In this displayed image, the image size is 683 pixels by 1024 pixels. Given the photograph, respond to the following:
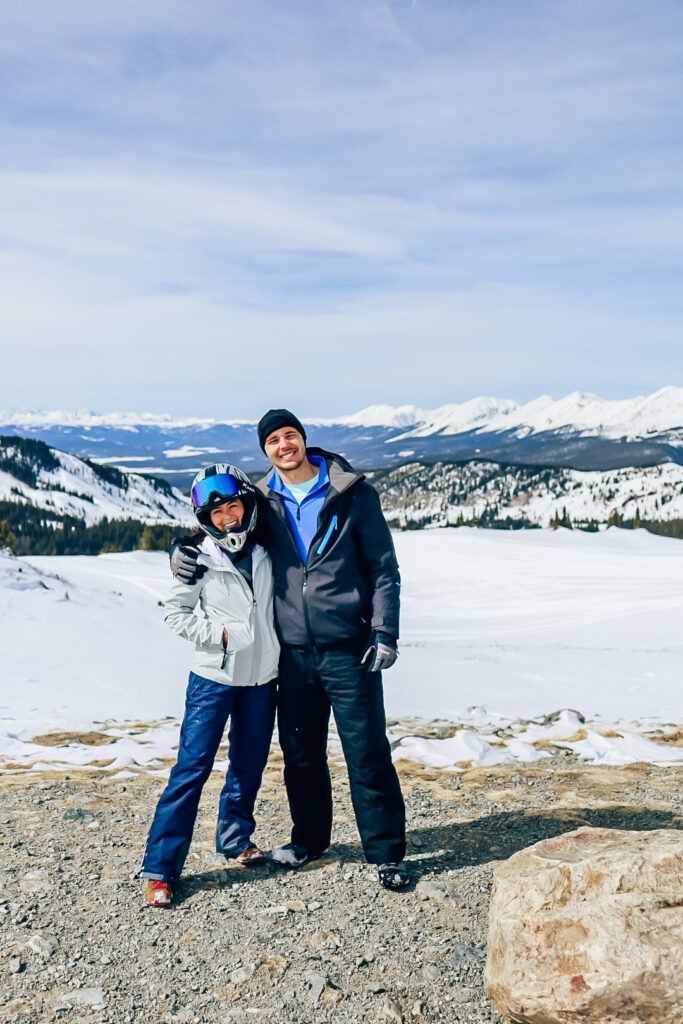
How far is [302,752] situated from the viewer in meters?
5.61

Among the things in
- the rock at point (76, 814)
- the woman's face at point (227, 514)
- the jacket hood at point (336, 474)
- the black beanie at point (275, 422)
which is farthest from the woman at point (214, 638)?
the rock at point (76, 814)

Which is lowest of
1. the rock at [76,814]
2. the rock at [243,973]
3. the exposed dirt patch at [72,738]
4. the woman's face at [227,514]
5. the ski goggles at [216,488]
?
the exposed dirt patch at [72,738]

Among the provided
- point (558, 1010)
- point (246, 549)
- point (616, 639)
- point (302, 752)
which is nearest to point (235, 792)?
point (302, 752)

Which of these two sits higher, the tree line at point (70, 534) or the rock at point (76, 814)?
the rock at point (76, 814)

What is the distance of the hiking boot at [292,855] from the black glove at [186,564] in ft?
7.61

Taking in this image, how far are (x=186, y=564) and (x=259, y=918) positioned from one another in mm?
2436

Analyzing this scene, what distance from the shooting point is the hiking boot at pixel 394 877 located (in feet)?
17.4

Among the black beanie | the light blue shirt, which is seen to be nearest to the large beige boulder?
the light blue shirt

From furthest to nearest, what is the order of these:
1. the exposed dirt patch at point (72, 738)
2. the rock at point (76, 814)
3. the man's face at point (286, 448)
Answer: the exposed dirt patch at point (72, 738) < the rock at point (76, 814) < the man's face at point (286, 448)

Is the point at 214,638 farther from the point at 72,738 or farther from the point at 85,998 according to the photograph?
the point at 72,738

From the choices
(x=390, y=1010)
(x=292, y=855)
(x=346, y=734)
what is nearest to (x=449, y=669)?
(x=292, y=855)

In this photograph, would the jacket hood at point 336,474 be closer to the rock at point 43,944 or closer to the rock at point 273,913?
the rock at point 273,913

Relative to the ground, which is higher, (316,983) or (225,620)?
(225,620)

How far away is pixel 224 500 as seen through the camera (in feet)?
17.2
